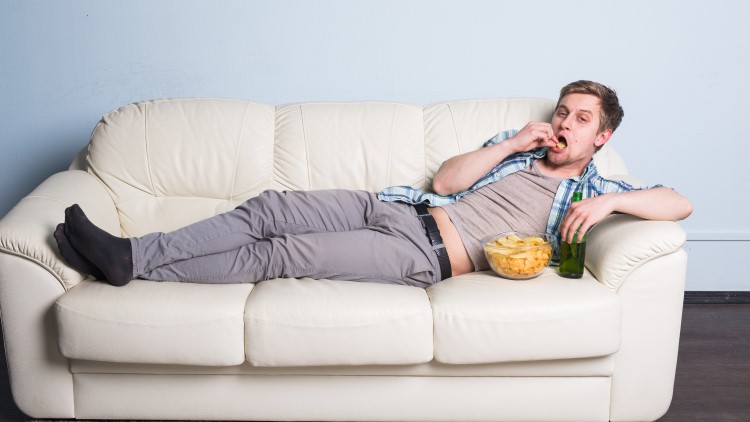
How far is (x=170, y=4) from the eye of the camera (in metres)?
2.89

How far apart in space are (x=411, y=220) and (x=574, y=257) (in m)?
0.51

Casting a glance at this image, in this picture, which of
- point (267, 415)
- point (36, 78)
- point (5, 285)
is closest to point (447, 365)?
point (267, 415)

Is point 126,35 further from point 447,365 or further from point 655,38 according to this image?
point 655,38

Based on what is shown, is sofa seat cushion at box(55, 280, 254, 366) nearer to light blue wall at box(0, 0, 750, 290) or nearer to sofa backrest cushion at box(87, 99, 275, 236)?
sofa backrest cushion at box(87, 99, 275, 236)

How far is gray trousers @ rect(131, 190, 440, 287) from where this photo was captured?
81.2 inches

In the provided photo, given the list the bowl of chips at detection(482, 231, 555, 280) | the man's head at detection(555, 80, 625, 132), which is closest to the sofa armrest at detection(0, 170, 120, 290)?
the bowl of chips at detection(482, 231, 555, 280)

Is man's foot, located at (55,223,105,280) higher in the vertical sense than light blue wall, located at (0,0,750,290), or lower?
lower

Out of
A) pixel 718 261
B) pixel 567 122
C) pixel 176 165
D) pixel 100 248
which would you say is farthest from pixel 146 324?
pixel 718 261

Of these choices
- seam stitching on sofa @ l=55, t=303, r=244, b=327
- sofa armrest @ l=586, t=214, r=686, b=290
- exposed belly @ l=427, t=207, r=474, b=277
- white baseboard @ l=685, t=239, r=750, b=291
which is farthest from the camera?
white baseboard @ l=685, t=239, r=750, b=291

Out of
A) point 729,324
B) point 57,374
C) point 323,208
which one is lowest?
point 729,324

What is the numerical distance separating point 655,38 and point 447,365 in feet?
5.95

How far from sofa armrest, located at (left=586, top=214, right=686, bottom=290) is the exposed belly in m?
0.39

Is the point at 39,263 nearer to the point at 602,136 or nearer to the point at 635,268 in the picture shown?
the point at 635,268

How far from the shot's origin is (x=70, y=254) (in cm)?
195
